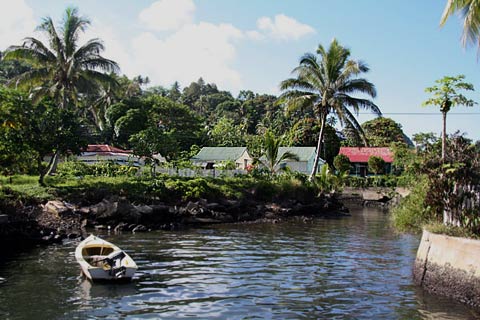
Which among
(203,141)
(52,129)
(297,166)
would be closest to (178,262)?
(52,129)

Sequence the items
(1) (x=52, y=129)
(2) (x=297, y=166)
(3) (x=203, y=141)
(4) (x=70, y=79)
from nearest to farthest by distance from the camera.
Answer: (1) (x=52, y=129) < (4) (x=70, y=79) < (2) (x=297, y=166) < (3) (x=203, y=141)

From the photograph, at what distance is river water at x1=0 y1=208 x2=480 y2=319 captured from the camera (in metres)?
11.0

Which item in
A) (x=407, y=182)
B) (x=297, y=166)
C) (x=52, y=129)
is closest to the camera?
(x=407, y=182)

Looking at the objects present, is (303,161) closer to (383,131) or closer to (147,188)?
(383,131)

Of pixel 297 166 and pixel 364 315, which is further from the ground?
pixel 297 166

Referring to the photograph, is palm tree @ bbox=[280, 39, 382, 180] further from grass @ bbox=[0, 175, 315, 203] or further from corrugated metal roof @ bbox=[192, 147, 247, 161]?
corrugated metal roof @ bbox=[192, 147, 247, 161]

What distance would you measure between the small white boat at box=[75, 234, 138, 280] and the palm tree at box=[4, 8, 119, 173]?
17.4 meters

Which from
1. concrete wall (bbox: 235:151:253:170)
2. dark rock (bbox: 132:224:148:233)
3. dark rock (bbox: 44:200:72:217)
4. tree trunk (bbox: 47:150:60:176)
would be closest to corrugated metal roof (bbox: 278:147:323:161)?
concrete wall (bbox: 235:151:253:170)

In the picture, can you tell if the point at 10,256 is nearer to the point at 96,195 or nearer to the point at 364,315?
the point at 96,195

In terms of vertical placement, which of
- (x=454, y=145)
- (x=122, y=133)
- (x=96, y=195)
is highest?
(x=122, y=133)

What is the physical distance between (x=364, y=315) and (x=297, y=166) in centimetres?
4278

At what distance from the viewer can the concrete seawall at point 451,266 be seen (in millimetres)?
10523

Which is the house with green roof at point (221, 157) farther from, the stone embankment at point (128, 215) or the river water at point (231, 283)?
the river water at point (231, 283)

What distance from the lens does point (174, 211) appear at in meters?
26.5
